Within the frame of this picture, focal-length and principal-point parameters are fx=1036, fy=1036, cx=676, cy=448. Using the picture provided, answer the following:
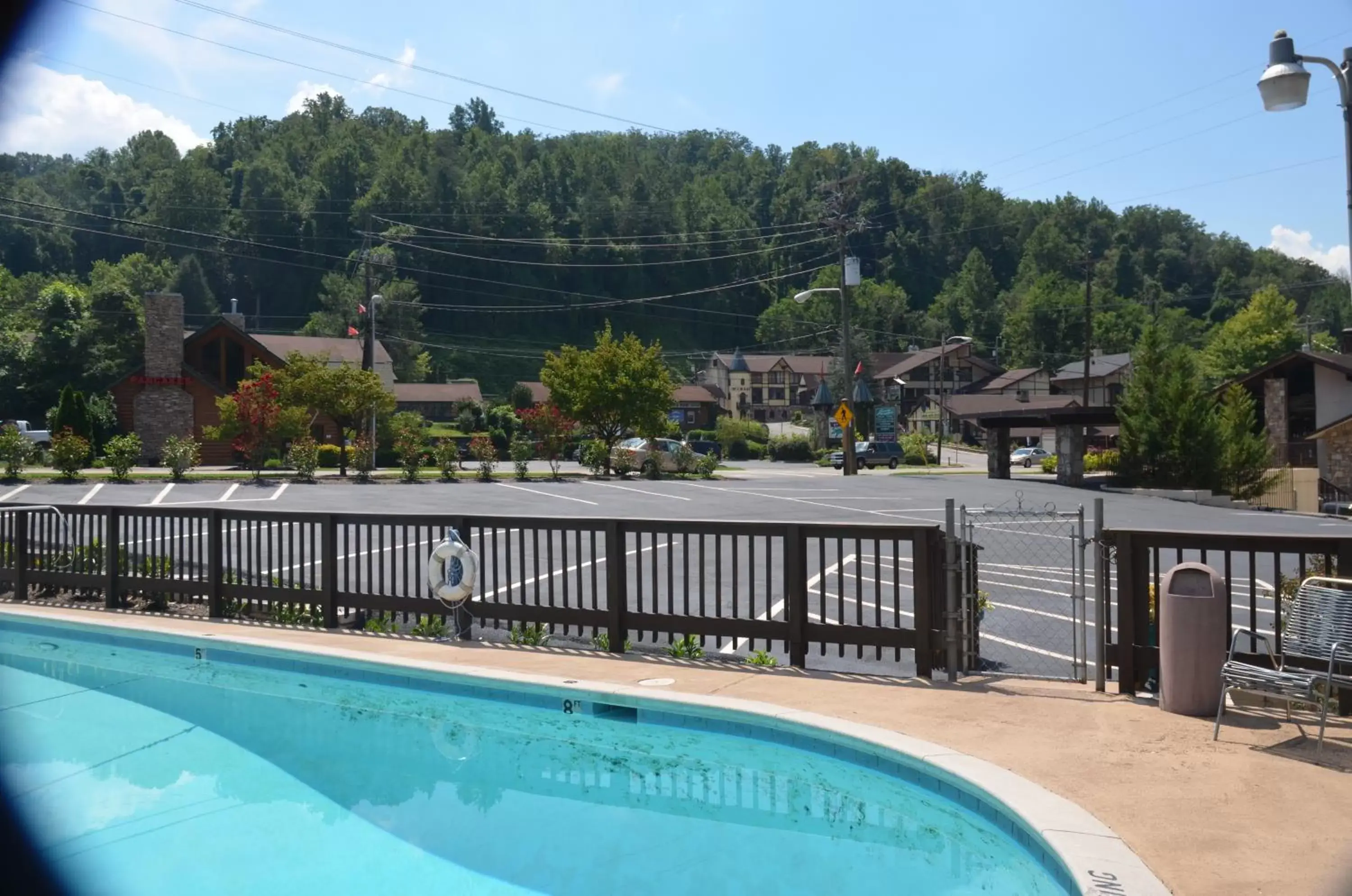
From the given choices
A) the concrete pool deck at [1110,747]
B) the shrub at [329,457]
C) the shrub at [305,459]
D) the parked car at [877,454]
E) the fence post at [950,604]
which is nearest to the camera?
the concrete pool deck at [1110,747]

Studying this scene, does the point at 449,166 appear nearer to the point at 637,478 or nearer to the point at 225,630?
the point at 637,478

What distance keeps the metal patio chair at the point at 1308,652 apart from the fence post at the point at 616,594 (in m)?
4.98

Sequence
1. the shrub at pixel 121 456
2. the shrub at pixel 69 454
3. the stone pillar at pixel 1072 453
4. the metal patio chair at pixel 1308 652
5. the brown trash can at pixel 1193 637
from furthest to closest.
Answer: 1. the stone pillar at pixel 1072 453
2. the shrub at pixel 121 456
3. the shrub at pixel 69 454
4. the brown trash can at pixel 1193 637
5. the metal patio chair at pixel 1308 652

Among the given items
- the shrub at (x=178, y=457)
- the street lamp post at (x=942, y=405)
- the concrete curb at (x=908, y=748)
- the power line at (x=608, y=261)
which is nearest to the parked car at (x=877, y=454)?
the street lamp post at (x=942, y=405)

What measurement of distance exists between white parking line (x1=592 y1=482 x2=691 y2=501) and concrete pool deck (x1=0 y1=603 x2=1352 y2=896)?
67.2 ft

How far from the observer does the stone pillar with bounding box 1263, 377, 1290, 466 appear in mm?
45125

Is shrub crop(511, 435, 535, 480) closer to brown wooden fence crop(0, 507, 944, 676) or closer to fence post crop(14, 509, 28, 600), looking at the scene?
brown wooden fence crop(0, 507, 944, 676)

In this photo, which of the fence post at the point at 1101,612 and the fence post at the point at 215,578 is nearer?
the fence post at the point at 1101,612

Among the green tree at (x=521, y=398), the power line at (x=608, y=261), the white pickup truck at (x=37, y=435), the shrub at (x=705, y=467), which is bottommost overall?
the shrub at (x=705, y=467)

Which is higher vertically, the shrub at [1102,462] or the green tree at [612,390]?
the green tree at [612,390]

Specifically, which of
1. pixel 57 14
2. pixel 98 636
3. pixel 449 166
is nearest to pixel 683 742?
pixel 98 636

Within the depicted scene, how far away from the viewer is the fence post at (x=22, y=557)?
46.0 ft

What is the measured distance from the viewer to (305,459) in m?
36.2

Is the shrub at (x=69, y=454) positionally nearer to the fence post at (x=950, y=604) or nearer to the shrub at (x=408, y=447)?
the shrub at (x=408, y=447)
